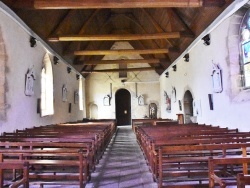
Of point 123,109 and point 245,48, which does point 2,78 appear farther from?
point 123,109

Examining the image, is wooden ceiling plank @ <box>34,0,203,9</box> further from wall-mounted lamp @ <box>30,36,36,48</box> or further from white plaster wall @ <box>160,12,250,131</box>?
wall-mounted lamp @ <box>30,36,36,48</box>

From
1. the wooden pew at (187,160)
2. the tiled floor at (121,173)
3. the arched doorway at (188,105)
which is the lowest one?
the tiled floor at (121,173)

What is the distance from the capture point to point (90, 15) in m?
11.3

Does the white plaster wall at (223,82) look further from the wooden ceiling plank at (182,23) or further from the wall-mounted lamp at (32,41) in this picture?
the wall-mounted lamp at (32,41)

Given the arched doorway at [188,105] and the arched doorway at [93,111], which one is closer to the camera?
the arched doorway at [188,105]

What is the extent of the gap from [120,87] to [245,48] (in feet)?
44.7

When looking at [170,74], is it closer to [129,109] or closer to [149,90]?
[149,90]

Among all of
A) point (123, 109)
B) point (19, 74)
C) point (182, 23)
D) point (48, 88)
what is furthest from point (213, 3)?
point (123, 109)

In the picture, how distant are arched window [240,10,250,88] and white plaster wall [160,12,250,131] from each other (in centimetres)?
18

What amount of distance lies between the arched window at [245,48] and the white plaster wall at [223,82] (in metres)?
0.18

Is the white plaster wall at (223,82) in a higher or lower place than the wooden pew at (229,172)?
higher

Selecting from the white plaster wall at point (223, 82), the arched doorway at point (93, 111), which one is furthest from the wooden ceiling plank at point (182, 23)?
the arched doorway at point (93, 111)

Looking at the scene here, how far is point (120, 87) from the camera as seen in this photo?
63.4 feet

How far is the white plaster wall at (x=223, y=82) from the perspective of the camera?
6133 mm
